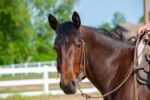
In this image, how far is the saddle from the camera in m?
5.25

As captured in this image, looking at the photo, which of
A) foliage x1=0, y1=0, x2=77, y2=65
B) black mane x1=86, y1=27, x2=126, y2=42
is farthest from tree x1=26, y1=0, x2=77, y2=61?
black mane x1=86, y1=27, x2=126, y2=42

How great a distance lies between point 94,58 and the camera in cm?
539

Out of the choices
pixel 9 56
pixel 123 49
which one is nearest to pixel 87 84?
pixel 123 49

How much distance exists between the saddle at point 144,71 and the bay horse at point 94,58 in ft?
0.21

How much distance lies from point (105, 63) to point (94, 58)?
0.15 meters

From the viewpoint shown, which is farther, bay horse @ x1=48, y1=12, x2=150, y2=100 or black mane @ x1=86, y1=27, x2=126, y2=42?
black mane @ x1=86, y1=27, x2=126, y2=42

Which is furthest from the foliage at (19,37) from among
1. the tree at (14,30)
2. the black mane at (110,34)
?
the black mane at (110,34)

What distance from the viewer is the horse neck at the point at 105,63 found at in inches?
212

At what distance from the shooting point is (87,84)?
1916 centimetres

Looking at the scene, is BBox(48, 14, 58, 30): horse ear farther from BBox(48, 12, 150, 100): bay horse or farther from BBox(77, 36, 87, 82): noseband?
BBox(77, 36, 87, 82): noseband

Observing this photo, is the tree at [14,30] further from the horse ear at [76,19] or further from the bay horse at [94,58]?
the horse ear at [76,19]

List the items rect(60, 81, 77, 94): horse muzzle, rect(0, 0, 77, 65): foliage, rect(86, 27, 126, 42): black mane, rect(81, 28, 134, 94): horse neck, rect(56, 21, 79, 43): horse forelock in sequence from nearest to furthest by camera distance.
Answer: rect(60, 81, 77, 94): horse muzzle < rect(56, 21, 79, 43): horse forelock < rect(81, 28, 134, 94): horse neck < rect(86, 27, 126, 42): black mane < rect(0, 0, 77, 65): foliage

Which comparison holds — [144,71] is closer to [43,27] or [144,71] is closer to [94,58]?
[94,58]

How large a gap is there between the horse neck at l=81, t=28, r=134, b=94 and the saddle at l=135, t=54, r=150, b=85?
0.16 m
